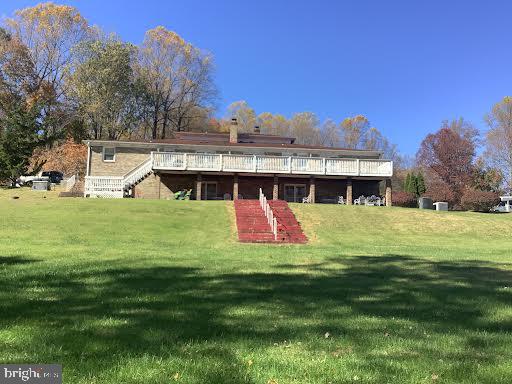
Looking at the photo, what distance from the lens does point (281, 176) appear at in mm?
32156

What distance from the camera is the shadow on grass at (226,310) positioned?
175 inches

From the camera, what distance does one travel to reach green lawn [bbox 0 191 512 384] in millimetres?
3998

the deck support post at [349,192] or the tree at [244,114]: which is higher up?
the tree at [244,114]

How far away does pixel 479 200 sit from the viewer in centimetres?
3825

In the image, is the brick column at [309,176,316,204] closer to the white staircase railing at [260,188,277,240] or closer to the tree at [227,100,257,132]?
the white staircase railing at [260,188,277,240]

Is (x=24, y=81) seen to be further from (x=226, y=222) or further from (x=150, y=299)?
(x=150, y=299)

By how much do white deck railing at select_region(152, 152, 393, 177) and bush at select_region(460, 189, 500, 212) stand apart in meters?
11.6

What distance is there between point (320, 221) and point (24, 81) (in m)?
41.2

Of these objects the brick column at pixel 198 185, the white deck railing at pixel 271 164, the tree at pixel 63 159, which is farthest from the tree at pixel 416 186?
the tree at pixel 63 159

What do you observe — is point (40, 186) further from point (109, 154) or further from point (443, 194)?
point (443, 194)

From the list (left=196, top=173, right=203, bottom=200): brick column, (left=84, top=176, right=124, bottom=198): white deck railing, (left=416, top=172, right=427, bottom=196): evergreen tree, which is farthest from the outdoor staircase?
(left=416, top=172, right=427, bottom=196): evergreen tree

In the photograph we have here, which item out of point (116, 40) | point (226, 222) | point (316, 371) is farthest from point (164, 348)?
point (116, 40)

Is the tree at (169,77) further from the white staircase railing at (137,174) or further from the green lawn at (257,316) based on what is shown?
the green lawn at (257,316)

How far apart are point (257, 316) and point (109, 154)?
30591 millimetres
